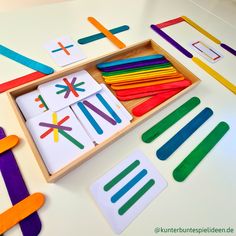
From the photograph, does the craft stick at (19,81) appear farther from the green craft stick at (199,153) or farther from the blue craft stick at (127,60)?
the green craft stick at (199,153)

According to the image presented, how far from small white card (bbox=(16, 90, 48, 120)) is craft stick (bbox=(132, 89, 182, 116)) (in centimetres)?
24

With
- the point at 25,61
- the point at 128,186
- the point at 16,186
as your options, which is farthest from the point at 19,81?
the point at 128,186

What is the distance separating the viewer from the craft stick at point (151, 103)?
1.76 ft

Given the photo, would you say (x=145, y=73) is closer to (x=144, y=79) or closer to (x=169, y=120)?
(x=144, y=79)

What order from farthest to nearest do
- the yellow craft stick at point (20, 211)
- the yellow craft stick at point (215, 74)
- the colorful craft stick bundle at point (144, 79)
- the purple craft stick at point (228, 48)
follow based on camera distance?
the purple craft stick at point (228, 48), the yellow craft stick at point (215, 74), the colorful craft stick bundle at point (144, 79), the yellow craft stick at point (20, 211)

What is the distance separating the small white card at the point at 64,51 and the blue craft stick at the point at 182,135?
0.39 m

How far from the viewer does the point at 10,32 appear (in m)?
0.69

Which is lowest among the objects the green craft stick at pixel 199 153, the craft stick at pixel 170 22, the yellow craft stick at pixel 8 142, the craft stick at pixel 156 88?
the green craft stick at pixel 199 153

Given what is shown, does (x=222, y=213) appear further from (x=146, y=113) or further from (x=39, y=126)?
(x=39, y=126)

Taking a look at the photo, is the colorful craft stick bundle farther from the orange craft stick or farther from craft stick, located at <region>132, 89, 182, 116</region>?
the orange craft stick

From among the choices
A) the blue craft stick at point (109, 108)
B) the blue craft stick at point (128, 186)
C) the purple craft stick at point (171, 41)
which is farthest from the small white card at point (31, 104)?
the purple craft stick at point (171, 41)

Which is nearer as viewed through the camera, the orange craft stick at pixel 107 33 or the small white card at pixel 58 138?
the small white card at pixel 58 138

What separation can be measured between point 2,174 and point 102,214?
22 centimetres

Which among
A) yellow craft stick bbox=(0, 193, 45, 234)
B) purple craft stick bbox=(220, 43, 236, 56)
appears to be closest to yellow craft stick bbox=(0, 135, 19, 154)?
yellow craft stick bbox=(0, 193, 45, 234)
